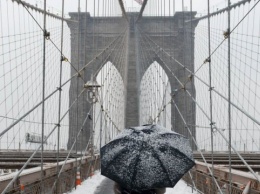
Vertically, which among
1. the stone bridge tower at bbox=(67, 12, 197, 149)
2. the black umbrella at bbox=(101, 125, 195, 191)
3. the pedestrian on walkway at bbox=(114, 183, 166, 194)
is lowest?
the pedestrian on walkway at bbox=(114, 183, 166, 194)

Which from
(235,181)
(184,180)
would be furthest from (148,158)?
(184,180)

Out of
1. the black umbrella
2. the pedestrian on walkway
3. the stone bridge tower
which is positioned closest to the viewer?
the pedestrian on walkway

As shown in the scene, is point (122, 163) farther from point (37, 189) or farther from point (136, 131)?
point (37, 189)

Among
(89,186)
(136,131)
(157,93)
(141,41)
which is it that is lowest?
(89,186)

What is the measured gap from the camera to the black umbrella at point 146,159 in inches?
82.2

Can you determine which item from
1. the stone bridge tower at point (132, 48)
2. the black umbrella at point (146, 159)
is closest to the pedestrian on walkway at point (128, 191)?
the black umbrella at point (146, 159)

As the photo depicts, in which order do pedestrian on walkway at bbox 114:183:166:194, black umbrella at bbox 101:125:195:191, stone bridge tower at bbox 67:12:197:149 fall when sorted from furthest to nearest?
stone bridge tower at bbox 67:12:197:149, black umbrella at bbox 101:125:195:191, pedestrian on walkway at bbox 114:183:166:194

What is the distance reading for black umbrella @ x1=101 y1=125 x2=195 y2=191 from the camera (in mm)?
2088

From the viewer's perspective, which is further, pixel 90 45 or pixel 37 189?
pixel 90 45

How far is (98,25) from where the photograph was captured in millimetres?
23766

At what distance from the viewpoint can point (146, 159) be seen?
2.17 metres

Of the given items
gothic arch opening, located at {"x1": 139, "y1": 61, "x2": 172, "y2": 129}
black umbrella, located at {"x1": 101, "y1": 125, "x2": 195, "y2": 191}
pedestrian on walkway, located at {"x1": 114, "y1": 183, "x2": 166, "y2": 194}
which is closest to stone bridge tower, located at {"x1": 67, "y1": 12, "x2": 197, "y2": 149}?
gothic arch opening, located at {"x1": 139, "y1": 61, "x2": 172, "y2": 129}

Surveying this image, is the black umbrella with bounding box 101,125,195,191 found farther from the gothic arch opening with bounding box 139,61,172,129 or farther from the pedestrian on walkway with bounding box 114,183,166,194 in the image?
the gothic arch opening with bounding box 139,61,172,129

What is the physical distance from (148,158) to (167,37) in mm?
25687
